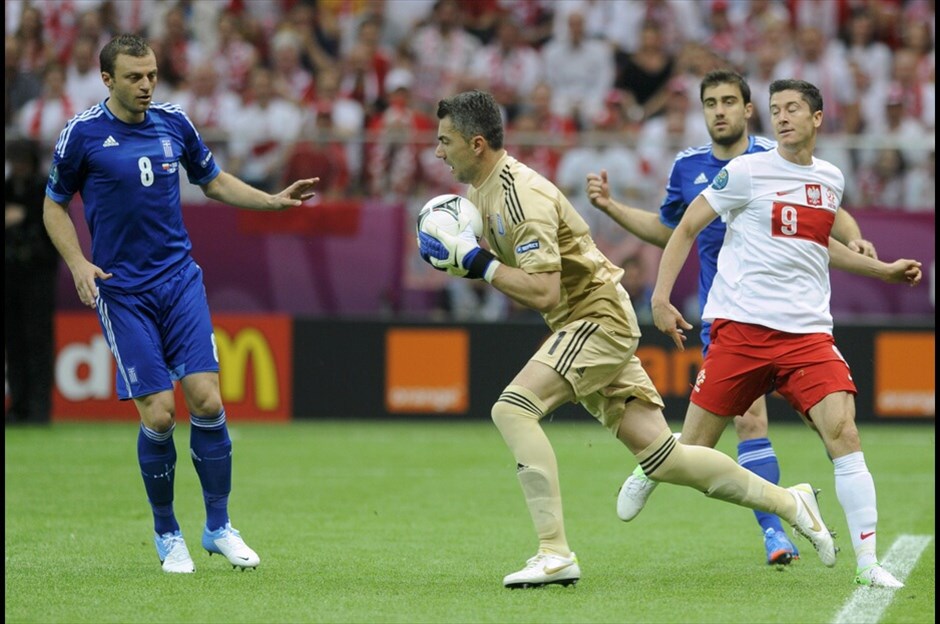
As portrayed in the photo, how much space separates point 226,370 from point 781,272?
9113mm

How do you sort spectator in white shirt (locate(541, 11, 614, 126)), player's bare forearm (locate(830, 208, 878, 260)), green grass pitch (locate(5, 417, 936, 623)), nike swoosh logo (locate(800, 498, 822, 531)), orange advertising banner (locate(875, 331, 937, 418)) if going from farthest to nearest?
spectator in white shirt (locate(541, 11, 614, 126)) → orange advertising banner (locate(875, 331, 937, 418)) → player's bare forearm (locate(830, 208, 878, 260)) → nike swoosh logo (locate(800, 498, 822, 531)) → green grass pitch (locate(5, 417, 936, 623))

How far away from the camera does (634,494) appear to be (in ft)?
23.2

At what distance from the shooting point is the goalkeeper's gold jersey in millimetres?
6395

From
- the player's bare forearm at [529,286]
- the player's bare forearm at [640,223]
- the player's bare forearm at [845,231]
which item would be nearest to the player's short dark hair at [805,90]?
the player's bare forearm at [845,231]

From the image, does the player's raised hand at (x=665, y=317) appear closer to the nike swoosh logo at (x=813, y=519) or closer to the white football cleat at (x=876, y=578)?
the nike swoosh logo at (x=813, y=519)

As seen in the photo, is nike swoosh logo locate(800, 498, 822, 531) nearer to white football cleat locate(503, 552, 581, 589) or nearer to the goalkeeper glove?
white football cleat locate(503, 552, 581, 589)

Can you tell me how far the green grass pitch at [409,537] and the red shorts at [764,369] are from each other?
873 millimetres

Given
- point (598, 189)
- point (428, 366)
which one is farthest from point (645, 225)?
point (428, 366)

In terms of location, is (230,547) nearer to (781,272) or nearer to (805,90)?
(781,272)

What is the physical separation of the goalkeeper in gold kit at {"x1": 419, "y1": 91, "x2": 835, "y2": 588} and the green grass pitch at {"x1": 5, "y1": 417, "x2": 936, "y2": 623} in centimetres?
39

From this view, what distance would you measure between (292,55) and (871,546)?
12.5 meters

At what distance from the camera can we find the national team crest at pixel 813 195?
6.88m

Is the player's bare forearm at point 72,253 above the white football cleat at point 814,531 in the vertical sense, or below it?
above

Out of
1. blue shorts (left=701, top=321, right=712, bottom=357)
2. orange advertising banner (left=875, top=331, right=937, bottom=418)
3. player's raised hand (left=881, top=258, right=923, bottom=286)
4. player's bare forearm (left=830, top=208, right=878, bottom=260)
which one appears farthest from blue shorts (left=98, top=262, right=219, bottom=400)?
orange advertising banner (left=875, top=331, right=937, bottom=418)
